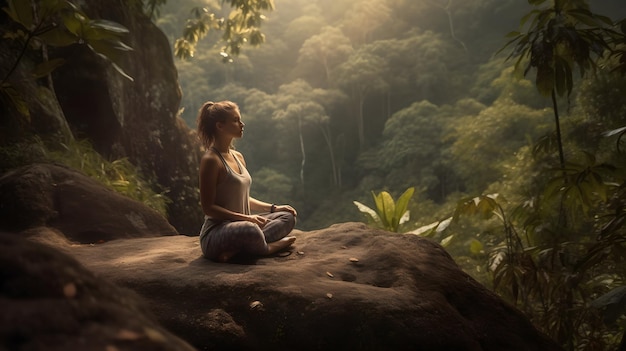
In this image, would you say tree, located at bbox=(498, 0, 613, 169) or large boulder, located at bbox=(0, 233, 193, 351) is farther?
tree, located at bbox=(498, 0, 613, 169)

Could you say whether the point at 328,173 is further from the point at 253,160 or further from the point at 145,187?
the point at 145,187

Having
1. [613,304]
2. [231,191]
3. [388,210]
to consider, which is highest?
[231,191]

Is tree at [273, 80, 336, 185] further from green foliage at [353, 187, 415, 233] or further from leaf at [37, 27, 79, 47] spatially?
leaf at [37, 27, 79, 47]

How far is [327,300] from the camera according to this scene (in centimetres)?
225

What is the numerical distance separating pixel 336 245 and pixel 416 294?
97 centimetres

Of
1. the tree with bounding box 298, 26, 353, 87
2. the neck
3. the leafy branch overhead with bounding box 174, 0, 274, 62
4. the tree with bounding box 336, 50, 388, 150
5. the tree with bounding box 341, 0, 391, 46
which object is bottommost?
the neck

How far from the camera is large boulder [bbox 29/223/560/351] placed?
2.11 m

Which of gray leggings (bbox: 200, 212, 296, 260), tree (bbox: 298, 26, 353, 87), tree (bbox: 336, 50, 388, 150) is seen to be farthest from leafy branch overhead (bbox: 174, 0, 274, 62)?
tree (bbox: 298, 26, 353, 87)

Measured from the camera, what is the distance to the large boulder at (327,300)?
2113 millimetres

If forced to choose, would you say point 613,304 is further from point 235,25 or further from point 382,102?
point 382,102

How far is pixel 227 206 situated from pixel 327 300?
1217 mm

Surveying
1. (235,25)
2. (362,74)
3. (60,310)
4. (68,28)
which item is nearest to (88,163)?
(68,28)

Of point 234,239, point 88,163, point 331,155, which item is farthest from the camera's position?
point 331,155

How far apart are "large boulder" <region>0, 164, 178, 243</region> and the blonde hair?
1.33 metres
